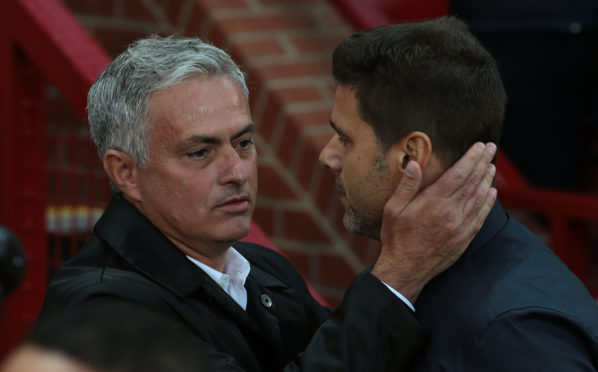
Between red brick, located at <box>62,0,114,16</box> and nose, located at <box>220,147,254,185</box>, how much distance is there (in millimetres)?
2106

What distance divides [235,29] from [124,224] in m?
1.80

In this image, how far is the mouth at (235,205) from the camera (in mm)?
2256

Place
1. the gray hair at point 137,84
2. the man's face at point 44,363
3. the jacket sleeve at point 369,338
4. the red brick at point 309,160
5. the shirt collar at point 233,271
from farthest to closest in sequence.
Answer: the red brick at point 309,160, the shirt collar at point 233,271, the gray hair at point 137,84, the jacket sleeve at point 369,338, the man's face at point 44,363

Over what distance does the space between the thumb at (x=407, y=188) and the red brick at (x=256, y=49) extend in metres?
1.88

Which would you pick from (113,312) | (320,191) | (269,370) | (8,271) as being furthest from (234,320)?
(320,191)

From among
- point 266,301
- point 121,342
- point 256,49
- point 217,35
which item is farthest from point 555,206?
point 121,342

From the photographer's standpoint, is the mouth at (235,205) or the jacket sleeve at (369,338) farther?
the mouth at (235,205)

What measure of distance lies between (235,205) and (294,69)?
1.68 meters

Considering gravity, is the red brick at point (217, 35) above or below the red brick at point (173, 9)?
below

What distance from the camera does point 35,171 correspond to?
314 cm

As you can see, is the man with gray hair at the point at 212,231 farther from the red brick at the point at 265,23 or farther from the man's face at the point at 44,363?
the red brick at the point at 265,23

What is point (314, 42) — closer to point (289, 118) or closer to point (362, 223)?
point (289, 118)

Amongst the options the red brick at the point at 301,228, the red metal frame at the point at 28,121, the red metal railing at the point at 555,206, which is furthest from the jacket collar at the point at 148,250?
the red metal railing at the point at 555,206

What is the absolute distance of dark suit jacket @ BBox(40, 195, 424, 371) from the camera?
1964 millimetres
